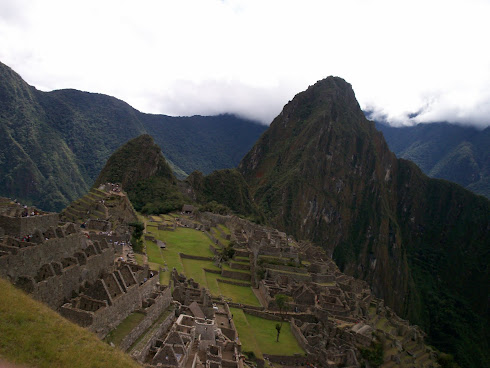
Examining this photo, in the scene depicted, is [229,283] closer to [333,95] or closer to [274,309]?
[274,309]

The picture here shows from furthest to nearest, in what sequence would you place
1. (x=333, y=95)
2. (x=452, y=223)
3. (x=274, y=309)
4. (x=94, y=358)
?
(x=452, y=223)
(x=333, y=95)
(x=274, y=309)
(x=94, y=358)

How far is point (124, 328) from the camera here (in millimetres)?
Result: 16062

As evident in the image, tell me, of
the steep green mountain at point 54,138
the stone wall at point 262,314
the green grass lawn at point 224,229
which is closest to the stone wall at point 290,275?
the stone wall at point 262,314

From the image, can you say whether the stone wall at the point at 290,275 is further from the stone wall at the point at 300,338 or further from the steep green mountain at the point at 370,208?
the steep green mountain at the point at 370,208

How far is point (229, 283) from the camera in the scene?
36406 mm

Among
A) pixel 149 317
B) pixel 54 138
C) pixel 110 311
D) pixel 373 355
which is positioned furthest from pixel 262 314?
pixel 54 138

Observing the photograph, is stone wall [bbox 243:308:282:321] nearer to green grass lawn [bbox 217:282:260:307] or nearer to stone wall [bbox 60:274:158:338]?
green grass lawn [bbox 217:282:260:307]

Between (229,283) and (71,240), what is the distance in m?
20.4

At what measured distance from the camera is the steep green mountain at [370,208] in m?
135

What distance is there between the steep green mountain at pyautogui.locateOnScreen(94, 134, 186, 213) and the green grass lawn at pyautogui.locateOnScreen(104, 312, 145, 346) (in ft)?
162

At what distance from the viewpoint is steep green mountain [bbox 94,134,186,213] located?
7369 cm

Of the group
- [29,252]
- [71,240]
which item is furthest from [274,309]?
[29,252]

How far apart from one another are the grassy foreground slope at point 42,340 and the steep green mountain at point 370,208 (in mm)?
104764

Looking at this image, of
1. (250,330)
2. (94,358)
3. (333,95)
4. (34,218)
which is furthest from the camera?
(333,95)
